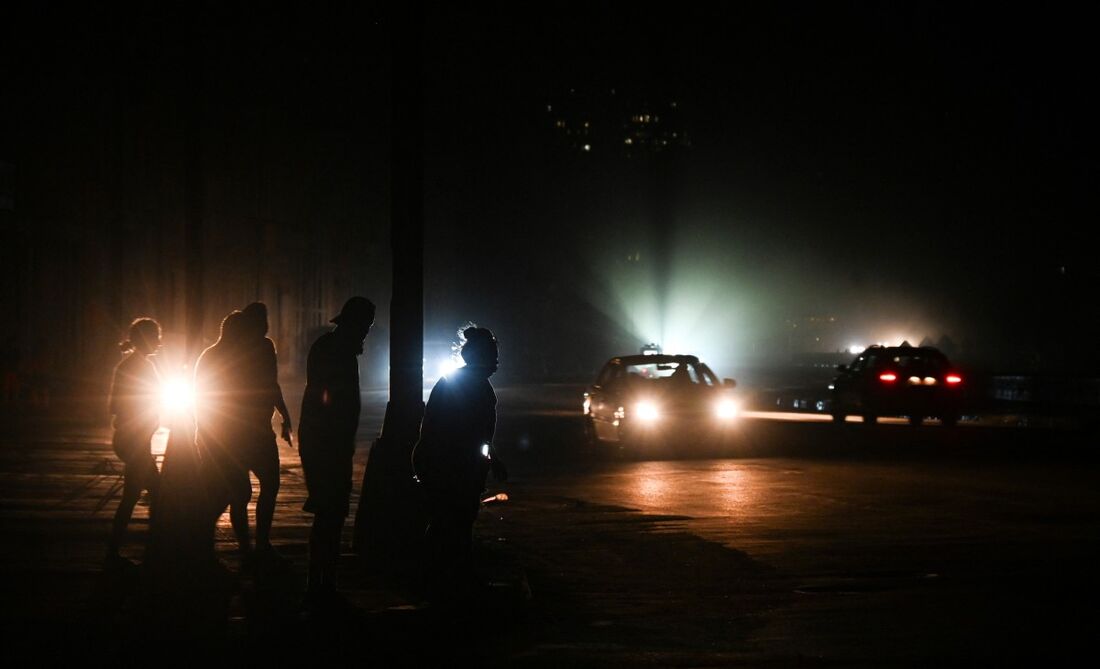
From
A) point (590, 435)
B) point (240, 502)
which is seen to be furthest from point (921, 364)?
point (240, 502)

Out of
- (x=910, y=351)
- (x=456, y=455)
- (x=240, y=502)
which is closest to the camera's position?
(x=456, y=455)

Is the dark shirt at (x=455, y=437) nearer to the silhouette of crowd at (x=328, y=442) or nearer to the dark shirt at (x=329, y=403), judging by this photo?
the silhouette of crowd at (x=328, y=442)

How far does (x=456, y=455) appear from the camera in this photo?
31.7 ft

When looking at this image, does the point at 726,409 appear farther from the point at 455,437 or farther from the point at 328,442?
the point at 455,437

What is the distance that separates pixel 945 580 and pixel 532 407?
3284 cm

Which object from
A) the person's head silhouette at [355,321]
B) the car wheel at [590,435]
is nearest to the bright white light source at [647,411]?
the car wheel at [590,435]

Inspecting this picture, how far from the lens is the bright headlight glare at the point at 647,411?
24972 mm

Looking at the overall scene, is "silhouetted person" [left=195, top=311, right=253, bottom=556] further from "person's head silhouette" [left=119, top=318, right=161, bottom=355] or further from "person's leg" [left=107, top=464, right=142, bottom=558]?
"person's head silhouette" [left=119, top=318, right=161, bottom=355]

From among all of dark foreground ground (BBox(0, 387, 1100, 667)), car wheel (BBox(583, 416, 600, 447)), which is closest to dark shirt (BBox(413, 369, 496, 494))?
dark foreground ground (BBox(0, 387, 1100, 667))

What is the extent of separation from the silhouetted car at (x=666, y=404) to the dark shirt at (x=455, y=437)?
1538 cm

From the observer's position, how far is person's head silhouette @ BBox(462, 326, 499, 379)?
9641 mm

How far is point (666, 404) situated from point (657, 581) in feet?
Result: 45.4

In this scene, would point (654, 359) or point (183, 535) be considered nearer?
point (183, 535)

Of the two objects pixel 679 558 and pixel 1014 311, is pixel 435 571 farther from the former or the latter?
pixel 1014 311
